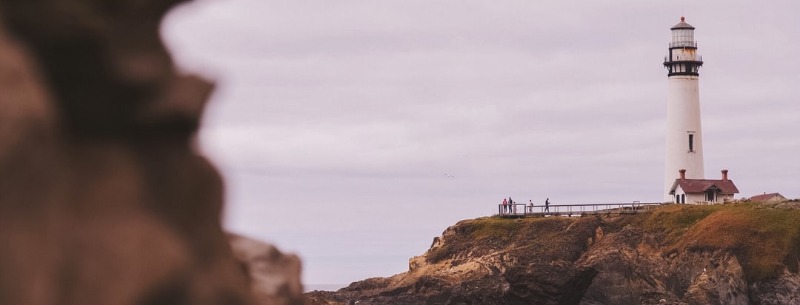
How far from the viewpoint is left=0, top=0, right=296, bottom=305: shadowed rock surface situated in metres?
4.07

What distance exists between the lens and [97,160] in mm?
4656

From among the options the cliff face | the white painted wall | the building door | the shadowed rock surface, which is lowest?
the shadowed rock surface

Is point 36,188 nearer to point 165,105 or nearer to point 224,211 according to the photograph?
point 165,105

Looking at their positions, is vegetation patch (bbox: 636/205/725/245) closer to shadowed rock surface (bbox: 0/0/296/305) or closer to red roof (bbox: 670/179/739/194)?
red roof (bbox: 670/179/739/194)

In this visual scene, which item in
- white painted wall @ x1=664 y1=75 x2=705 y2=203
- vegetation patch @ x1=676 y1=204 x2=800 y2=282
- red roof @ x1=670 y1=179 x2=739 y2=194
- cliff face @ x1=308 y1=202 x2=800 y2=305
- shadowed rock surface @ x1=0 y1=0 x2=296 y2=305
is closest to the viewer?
shadowed rock surface @ x1=0 y1=0 x2=296 y2=305

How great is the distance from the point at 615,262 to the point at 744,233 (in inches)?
376

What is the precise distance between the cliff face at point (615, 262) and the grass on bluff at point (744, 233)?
2.3 inches

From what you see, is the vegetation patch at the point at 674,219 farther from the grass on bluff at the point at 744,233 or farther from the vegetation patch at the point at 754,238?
the vegetation patch at the point at 754,238

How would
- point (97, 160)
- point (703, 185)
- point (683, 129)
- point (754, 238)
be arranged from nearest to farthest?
point (97, 160) → point (754, 238) → point (703, 185) → point (683, 129)

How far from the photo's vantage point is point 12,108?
397cm

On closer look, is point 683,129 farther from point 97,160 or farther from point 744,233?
point 97,160

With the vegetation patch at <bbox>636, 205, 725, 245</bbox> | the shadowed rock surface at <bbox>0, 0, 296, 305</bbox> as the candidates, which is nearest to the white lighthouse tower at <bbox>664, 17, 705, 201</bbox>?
the vegetation patch at <bbox>636, 205, 725, 245</bbox>

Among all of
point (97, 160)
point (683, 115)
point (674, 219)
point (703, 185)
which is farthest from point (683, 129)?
point (97, 160)

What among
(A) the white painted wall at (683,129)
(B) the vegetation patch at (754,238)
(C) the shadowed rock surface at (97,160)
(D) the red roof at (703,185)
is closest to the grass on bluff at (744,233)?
(B) the vegetation patch at (754,238)
